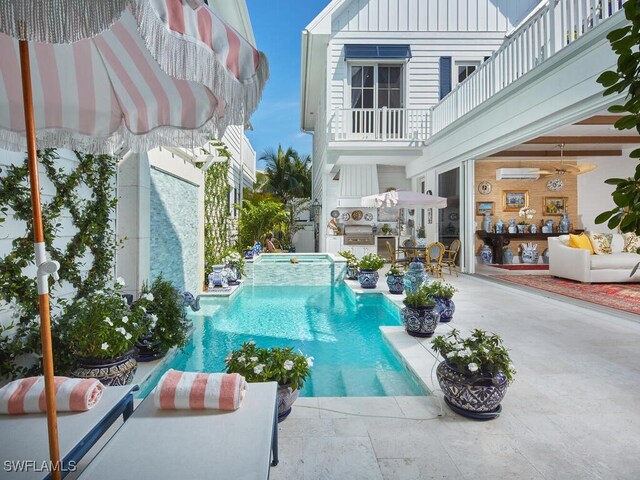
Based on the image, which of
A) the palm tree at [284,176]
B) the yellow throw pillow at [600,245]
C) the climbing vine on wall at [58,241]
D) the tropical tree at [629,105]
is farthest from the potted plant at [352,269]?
the palm tree at [284,176]

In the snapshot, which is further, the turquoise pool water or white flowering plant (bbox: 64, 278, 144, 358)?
the turquoise pool water

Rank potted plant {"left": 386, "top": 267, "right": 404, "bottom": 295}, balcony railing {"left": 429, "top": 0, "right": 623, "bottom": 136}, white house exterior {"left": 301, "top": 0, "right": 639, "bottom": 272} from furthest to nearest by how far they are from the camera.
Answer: white house exterior {"left": 301, "top": 0, "right": 639, "bottom": 272}
potted plant {"left": 386, "top": 267, "right": 404, "bottom": 295}
balcony railing {"left": 429, "top": 0, "right": 623, "bottom": 136}

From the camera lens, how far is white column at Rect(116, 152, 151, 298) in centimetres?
425

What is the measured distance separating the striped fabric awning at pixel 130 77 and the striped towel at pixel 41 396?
151cm

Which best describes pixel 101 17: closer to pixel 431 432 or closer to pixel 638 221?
pixel 638 221

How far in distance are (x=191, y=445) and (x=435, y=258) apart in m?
8.04

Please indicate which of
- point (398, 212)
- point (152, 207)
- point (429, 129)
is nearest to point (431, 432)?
point (152, 207)

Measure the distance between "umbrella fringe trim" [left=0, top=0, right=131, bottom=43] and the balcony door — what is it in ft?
33.8

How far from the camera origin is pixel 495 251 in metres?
11.7

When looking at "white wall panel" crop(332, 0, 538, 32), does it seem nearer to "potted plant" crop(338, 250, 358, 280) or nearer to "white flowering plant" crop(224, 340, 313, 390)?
"potted plant" crop(338, 250, 358, 280)

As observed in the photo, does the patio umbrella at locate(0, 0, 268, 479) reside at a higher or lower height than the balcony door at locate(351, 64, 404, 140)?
lower

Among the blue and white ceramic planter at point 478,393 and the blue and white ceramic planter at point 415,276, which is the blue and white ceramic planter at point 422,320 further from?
the blue and white ceramic planter at point 415,276

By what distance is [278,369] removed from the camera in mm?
2539

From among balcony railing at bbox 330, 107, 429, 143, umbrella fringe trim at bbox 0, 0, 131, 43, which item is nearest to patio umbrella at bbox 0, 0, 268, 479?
umbrella fringe trim at bbox 0, 0, 131, 43
